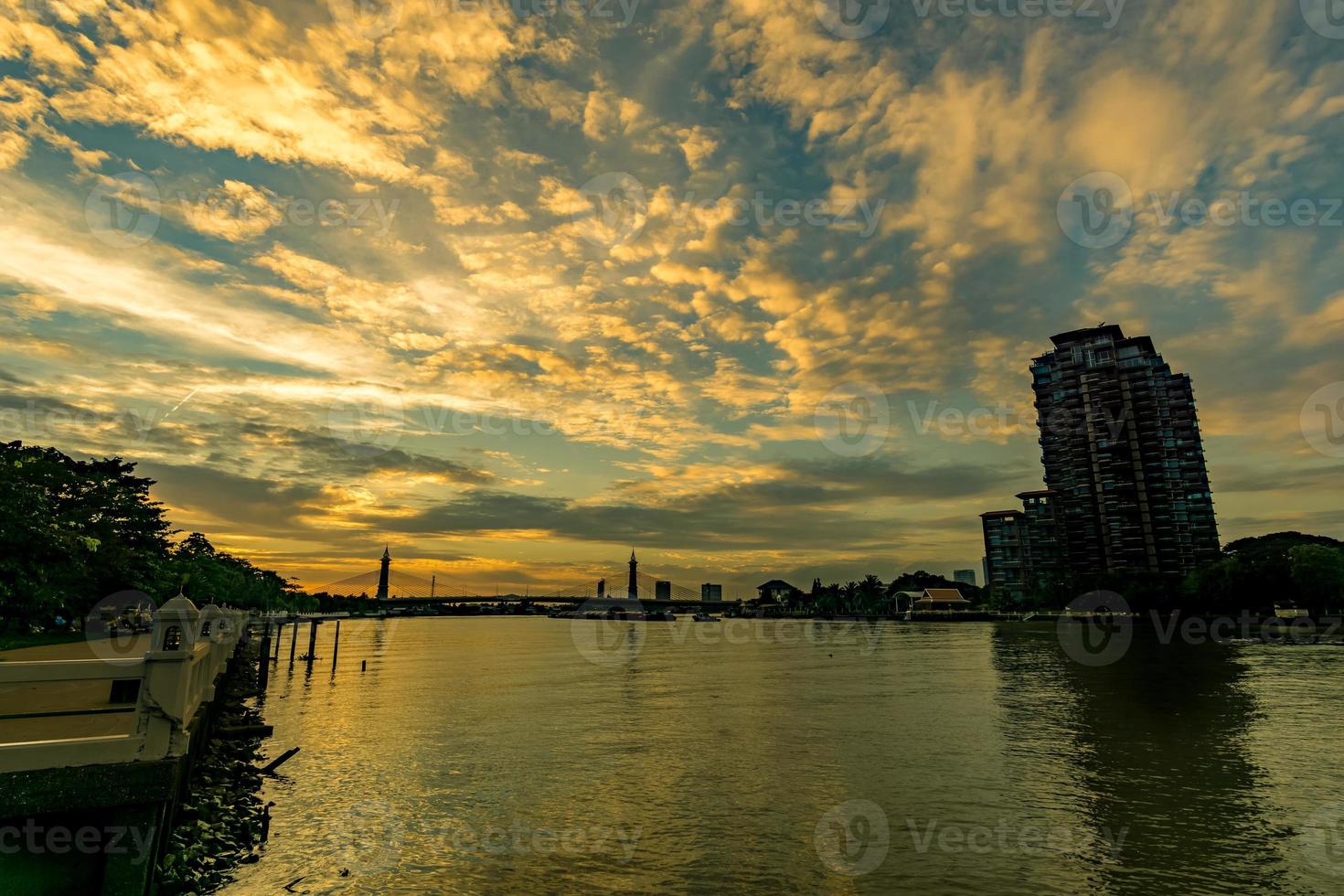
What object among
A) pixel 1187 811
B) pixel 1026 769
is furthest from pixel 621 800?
pixel 1187 811

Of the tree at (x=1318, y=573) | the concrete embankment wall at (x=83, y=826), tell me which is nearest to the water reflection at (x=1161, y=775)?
the concrete embankment wall at (x=83, y=826)

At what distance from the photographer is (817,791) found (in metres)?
26.2

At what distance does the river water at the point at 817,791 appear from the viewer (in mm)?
18438

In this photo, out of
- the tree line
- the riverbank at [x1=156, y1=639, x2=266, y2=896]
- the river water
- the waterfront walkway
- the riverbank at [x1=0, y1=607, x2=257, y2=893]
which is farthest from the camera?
the tree line

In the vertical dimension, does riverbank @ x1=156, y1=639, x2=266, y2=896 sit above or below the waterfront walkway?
below

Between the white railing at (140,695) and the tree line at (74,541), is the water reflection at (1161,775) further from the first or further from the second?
the tree line at (74,541)

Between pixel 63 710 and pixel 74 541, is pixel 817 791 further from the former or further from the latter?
pixel 74 541

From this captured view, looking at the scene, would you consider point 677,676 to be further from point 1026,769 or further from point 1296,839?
point 1296,839

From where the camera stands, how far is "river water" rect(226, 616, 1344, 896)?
18.4 m

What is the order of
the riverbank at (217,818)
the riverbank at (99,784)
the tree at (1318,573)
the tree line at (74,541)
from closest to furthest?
the riverbank at (99,784), the riverbank at (217,818), the tree line at (74,541), the tree at (1318,573)

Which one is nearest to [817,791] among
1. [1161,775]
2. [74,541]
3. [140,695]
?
[1161,775]

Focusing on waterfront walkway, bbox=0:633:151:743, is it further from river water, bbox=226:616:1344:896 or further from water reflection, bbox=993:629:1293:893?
water reflection, bbox=993:629:1293:893

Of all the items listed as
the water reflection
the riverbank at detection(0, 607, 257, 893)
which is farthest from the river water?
the riverbank at detection(0, 607, 257, 893)

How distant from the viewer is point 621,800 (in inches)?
999
